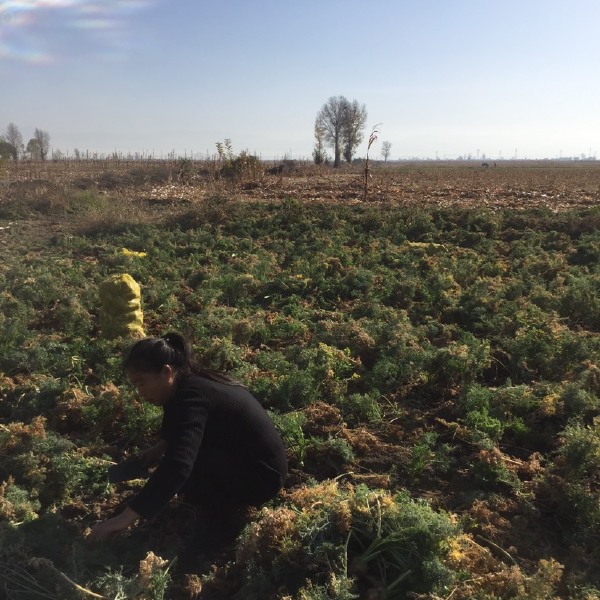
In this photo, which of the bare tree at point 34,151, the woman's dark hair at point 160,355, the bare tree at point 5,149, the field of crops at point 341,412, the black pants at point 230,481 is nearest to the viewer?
the field of crops at point 341,412

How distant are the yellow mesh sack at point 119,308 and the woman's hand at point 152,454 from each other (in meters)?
2.98

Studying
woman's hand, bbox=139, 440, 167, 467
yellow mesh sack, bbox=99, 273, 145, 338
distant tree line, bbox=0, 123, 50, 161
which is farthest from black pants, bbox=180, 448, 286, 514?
distant tree line, bbox=0, 123, 50, 161

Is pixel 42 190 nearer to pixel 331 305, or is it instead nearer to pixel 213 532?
pixel 331 305

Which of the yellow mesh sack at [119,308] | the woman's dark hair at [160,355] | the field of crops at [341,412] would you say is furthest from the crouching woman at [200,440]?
the yellow mesh sack at [119,308]

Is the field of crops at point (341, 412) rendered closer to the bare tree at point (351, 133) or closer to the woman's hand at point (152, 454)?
the woman's hand at point (152, 454)

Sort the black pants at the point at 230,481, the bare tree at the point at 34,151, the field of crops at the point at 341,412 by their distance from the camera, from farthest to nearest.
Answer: the bare tree at the point at 34,151
the black pants at the point at 230,481
the field of crops at the point at 341,412

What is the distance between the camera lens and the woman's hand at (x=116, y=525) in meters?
2.99

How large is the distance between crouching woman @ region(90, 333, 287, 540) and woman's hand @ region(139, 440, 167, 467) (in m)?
0.32

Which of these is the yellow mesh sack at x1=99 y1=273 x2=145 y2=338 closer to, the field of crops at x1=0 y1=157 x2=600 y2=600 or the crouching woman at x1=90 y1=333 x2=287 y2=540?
the field of crops at x1=0 y1=157 x2=600 y2=600

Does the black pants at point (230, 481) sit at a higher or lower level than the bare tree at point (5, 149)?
lower

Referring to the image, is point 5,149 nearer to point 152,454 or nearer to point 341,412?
point 341,412

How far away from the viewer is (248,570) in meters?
2.96

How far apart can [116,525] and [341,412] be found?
251 centimetres

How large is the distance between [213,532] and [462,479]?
1915 mm
